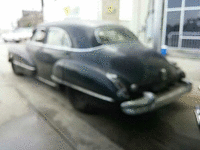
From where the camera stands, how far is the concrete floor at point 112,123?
86.0 inches

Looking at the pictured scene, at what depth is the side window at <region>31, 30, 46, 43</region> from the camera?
371 cm

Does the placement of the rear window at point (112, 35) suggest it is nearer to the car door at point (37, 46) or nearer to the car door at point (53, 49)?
the car door at point (53, 49)

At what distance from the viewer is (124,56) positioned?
2.62 metres

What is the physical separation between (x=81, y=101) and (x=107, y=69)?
754 millimetres

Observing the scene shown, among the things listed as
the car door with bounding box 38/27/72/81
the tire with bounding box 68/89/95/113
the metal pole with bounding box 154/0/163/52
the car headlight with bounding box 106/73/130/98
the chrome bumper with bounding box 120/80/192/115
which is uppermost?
the metal pole with bounding box 154/0/163/52

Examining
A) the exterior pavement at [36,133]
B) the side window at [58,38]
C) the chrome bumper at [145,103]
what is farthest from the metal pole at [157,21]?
the exterior pavement at [36,133]

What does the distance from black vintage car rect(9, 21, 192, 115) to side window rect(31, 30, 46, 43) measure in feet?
0.72

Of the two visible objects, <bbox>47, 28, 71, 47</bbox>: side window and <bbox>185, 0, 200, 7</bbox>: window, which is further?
<bbox>185, 0, 200, 7</bbox>: window

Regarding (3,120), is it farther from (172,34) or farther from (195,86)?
(172,34)

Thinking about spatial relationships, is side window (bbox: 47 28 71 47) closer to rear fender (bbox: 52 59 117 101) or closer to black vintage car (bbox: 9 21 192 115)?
black vintage car (bbox: 9 21 192 115)

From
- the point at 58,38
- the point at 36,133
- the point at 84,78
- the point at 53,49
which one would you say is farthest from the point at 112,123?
the point at 58,38

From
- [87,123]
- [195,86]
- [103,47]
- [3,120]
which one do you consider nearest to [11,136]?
[3,120]

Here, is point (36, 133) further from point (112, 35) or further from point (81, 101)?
point (112, 35)

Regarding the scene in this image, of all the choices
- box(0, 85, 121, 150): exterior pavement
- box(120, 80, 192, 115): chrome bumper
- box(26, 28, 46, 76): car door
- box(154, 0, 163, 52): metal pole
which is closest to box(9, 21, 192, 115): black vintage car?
box(120, 80, 192, 115): chrome bumper
